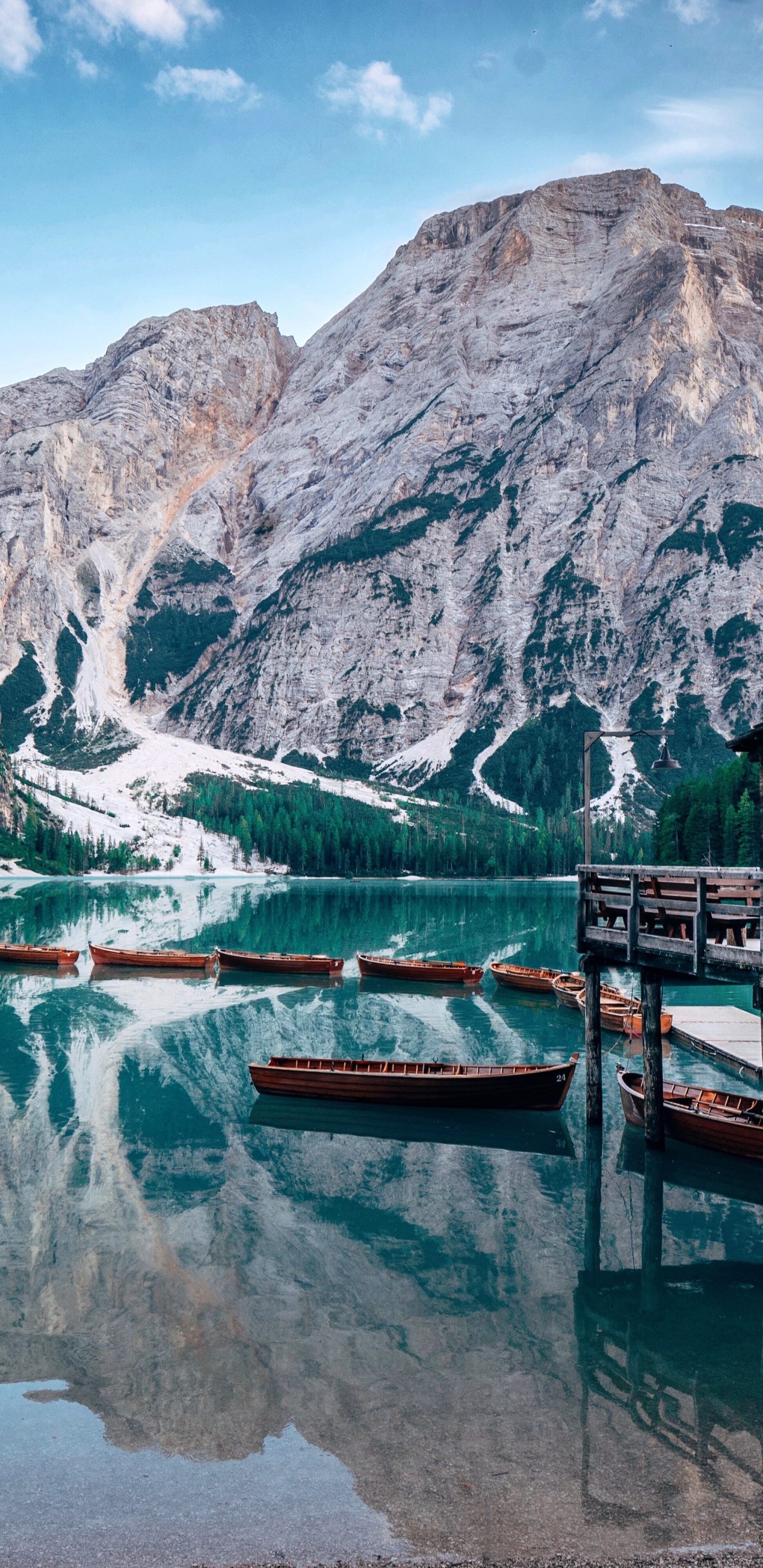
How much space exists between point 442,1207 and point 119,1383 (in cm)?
1077

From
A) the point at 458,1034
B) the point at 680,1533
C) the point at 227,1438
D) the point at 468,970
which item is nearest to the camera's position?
the point at 680,1533

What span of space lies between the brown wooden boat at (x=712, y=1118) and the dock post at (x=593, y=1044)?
1.12 metres

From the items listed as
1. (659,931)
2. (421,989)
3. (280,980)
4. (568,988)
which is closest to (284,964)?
(280,980)

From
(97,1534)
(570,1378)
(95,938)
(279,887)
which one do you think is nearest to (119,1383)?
(97,1534)

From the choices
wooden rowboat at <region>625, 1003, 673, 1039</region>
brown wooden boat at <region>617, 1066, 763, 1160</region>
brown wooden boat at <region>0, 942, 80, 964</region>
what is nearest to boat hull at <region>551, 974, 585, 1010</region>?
wooden rowboat at <region>625, 1003, 673, 1039</region>

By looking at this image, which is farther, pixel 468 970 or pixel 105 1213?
pixel 468 970

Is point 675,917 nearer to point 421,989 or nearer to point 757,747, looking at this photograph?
point 757,747

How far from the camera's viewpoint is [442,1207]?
24.8 metres

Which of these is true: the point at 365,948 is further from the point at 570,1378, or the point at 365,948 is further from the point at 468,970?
the point at 570,1378

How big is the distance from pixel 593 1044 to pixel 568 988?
26.4 metres

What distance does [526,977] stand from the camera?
64062 mm

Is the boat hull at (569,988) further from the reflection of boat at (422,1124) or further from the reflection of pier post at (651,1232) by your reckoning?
the reflection of pier post at (651,1232)

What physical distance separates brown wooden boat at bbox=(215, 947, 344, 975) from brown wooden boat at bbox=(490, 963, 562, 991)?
502 inches

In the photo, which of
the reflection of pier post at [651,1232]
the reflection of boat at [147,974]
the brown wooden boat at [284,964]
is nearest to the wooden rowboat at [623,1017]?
Answer: the reflection of pier post at [651,1232]
